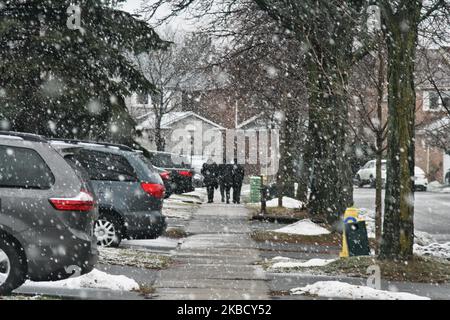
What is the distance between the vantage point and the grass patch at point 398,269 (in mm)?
11703

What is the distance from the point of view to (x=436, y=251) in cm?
1719

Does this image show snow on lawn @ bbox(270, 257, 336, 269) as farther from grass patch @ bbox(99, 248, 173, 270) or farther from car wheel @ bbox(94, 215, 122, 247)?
car wheel @ bbox(94, 215, 122, 247)

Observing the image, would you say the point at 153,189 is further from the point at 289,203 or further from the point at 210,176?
the point at 210,176

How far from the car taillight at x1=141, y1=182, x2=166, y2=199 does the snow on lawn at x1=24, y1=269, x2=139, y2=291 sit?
13.7ft

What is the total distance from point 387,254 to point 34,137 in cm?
570

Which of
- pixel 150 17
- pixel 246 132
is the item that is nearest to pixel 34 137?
pixel 150 17

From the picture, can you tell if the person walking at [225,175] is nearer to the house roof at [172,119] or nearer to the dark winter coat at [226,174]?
the dark winter coat at [226,174]

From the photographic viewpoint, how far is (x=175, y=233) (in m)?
18.4

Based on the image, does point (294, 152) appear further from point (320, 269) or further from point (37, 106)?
point (320, 269)

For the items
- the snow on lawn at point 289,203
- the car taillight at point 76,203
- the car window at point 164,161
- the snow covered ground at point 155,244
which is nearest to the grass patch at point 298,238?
the snow covered ground at point 155,244

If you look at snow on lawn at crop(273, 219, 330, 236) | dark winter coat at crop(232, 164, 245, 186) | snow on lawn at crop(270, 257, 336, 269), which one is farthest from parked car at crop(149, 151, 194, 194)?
snow on lawn at crop(270, 257, 336, 269)

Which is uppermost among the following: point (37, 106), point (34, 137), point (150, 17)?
point (150, 17)

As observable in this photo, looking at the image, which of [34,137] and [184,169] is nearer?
[34,137]

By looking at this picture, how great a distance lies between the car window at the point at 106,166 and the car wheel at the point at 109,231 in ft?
2.24
